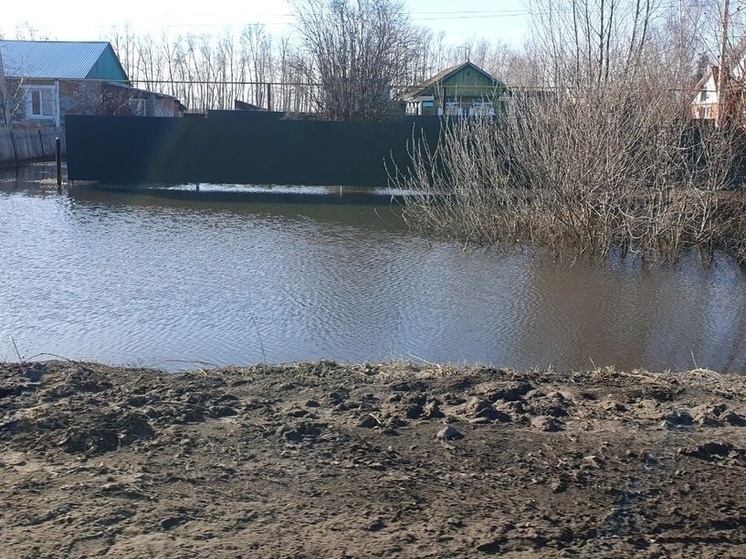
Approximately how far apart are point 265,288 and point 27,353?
3.27 meters

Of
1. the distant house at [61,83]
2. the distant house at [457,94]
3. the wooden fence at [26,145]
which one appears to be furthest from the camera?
the distant house at [61,83]

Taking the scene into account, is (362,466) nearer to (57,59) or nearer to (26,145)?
(26,145)

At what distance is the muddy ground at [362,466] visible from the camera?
3299 mm

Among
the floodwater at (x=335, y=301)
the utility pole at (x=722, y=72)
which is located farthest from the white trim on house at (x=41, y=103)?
the utility pole at (x=722, y=72)

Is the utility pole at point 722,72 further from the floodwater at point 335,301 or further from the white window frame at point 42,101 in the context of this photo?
the white window frame at point 42,101

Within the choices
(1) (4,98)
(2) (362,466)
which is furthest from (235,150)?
(2) (362,466)

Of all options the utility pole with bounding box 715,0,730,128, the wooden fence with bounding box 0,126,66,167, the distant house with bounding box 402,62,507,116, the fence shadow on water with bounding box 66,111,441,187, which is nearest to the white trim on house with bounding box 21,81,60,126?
the wooden fence with bounding box 0,126,66,167

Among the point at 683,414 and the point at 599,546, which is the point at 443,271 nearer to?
the point at 683,414

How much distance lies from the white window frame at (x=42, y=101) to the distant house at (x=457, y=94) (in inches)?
628

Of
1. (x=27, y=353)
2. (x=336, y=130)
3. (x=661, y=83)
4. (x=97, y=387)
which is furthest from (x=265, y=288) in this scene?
(x=336, y=130)

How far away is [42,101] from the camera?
127 ft

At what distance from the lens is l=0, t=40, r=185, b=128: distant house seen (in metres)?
36.7

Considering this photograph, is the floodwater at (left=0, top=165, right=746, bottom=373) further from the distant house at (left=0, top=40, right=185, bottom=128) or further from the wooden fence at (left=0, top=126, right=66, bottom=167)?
the distant house at (left=0, top=40, right=185, bottom=128)

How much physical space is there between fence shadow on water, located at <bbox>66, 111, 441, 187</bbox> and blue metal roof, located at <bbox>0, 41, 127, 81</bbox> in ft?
62.6
